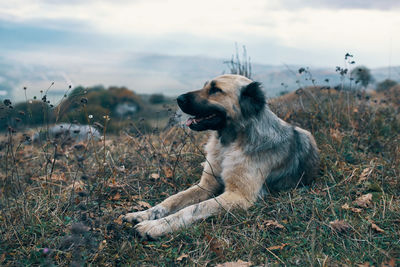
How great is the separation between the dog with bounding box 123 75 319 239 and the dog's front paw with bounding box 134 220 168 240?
0.35 feet

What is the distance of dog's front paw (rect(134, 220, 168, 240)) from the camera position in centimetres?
344

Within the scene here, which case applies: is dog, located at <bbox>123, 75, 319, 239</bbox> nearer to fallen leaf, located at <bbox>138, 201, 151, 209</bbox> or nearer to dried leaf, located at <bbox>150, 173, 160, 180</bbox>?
fallen leaf, located at <bbox>138, 201, 151, 209</bbox>

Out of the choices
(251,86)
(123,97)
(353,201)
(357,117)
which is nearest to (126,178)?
(251,86)

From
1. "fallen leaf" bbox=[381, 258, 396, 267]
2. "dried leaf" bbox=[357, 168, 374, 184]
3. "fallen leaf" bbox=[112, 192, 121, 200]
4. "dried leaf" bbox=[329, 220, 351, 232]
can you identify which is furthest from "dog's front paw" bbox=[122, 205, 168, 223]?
"dried leaf" bbox=[357, 168, 374, 184]

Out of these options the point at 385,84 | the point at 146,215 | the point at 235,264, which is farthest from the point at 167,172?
the point at 385,84

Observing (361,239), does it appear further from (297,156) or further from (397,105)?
(397,105)

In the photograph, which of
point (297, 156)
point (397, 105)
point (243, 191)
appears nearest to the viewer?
point (243, 191)

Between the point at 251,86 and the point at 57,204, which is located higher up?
the point at 251,86

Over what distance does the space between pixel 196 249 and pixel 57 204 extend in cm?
180

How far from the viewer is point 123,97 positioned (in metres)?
15.0

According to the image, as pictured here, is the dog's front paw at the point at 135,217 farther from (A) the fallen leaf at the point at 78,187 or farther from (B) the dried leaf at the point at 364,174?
(B) the dried leaf at the point at 364,174

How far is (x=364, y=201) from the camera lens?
13.2ft

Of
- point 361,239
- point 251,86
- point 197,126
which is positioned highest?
point 251,86

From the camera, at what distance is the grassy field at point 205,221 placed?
312 centimetres
